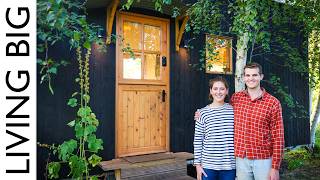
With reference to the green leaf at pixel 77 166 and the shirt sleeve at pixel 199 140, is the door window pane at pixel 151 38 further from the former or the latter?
the shirt sleeve at pixel 199 140

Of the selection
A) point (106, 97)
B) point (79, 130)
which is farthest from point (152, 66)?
point (79, 130)

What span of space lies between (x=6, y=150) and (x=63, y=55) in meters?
2.27

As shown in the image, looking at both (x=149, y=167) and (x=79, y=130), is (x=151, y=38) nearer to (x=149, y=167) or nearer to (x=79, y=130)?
(x=149, y=167)

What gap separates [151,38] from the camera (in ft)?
17.3

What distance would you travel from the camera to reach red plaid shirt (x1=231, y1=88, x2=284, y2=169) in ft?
7.79

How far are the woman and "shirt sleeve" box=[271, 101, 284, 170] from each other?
0.32 m

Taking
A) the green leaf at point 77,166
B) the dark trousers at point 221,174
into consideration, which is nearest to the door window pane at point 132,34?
→ the green leaf at point 77,166

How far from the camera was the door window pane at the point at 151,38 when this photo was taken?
5215 millimetres

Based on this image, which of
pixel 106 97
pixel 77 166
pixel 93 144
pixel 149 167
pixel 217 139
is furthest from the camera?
pixel 106 97

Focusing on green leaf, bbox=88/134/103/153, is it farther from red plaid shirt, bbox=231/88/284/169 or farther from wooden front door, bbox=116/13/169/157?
wooden front door, bbox=116/13/169/157

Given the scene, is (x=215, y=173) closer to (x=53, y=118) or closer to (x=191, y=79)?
(x=53, y=118)

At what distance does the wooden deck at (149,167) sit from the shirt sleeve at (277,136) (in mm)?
2254

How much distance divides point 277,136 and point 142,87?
2999mm

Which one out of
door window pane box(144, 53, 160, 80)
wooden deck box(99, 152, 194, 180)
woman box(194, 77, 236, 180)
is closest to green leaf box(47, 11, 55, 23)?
woman box(194, 77, 236, 180)
